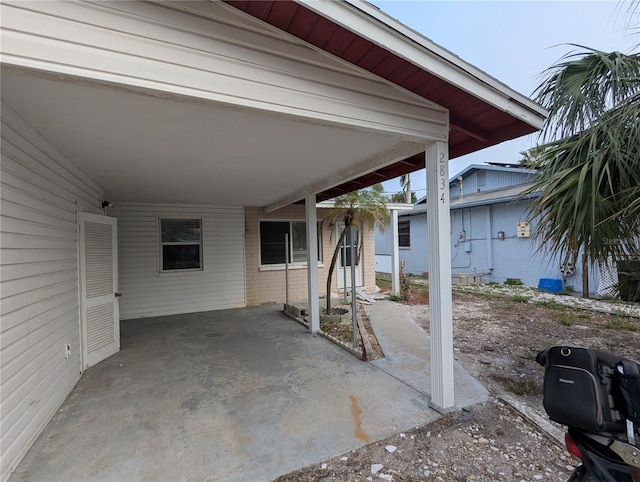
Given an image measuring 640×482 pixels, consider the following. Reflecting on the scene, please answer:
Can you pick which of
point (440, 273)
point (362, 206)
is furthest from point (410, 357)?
point (362, 206)

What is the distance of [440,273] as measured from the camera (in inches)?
112

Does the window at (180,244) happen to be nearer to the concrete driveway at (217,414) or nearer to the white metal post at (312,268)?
the concrete driveway at (217,414)

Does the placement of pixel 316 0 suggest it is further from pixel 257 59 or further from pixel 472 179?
pixel 472 179

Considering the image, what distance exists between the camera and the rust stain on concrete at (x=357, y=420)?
2.50 metres

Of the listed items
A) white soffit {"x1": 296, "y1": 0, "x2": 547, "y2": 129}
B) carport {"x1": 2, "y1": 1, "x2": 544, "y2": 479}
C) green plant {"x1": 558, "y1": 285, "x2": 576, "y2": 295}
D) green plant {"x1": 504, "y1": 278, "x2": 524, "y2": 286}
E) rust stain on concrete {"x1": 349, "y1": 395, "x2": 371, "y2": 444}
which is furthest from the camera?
green plant {"x1": 504, "y1": 278, "x2": 524, "y2": 286}

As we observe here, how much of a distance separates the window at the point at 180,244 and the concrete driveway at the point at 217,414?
2.89 metres

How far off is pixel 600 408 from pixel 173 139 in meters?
3.58

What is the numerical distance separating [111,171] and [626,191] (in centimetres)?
556

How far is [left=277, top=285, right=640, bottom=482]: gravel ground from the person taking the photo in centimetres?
212

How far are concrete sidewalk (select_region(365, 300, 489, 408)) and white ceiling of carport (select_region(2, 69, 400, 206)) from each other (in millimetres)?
2633

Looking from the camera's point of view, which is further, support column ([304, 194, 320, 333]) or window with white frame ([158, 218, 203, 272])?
window with white frame ([158, 218, 203, 272])

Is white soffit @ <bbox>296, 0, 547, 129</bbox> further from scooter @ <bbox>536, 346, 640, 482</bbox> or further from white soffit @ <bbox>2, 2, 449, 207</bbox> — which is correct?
scooter @ <bbox>536, 346, 640, 482</bbox>

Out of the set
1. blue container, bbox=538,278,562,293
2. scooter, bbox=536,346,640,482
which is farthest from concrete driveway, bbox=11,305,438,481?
blue container, bbox=538,278,562,293

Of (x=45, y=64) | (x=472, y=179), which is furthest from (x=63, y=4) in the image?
(x=472, y=179)
